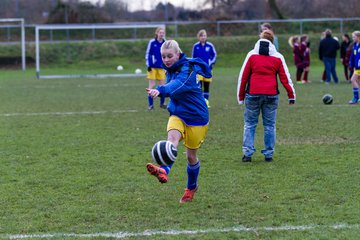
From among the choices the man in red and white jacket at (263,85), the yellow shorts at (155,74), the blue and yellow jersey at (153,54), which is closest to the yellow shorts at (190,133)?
the man in red and white jacket at (263,85)

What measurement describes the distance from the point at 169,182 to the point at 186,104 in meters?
1.41

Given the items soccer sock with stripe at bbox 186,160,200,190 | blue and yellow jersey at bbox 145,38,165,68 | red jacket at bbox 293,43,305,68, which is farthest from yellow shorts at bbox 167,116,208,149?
red jacket at bbox 293,43,305,68

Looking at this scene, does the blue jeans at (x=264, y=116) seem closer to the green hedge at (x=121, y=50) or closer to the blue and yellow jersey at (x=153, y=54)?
the blue and yellow jersey at (x=153, y=54)

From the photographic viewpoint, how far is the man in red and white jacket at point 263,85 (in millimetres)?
9102

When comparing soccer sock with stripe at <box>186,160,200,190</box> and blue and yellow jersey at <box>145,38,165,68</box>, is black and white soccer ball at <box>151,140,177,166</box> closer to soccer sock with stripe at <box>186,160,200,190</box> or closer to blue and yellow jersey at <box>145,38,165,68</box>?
soccer sock with stripe at <box>186,160,200,190</box>

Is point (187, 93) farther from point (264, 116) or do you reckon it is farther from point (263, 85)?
point (264, 116)

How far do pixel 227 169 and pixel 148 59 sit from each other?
8979mm

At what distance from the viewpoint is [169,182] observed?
800 cm

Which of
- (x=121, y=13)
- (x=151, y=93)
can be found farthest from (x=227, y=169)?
(x=121, y=13)

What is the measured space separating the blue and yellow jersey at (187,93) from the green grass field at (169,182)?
94cm

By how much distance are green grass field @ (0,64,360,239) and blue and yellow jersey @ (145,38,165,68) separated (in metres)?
2.57

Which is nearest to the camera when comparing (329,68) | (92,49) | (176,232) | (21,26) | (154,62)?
(176,232)

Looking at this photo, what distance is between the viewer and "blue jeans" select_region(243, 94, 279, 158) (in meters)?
9.27

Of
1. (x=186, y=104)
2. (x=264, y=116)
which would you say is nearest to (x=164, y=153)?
(x=186, y=104)
